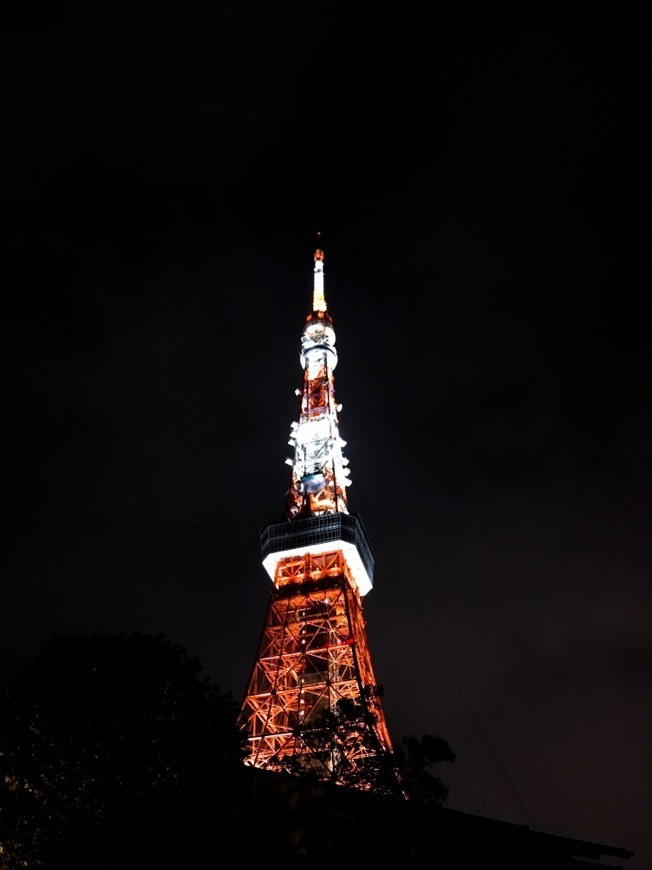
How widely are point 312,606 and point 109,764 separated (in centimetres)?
1925

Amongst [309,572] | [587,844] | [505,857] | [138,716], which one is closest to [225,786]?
[138,716]

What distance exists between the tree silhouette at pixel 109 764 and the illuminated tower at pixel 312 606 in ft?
30.6

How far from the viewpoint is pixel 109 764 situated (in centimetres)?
1141

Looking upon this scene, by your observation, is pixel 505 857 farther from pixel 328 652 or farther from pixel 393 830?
pixel 328 652

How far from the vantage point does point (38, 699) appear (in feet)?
38.8

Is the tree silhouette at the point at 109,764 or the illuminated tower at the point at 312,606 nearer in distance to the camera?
the tree silhouette at the point at 109,764

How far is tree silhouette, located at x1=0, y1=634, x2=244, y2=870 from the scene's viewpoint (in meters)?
10.8

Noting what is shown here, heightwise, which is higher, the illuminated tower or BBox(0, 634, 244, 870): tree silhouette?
the illuminated tower

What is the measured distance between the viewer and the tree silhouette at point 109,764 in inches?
426

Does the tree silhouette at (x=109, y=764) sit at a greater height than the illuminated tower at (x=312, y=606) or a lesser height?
lesser

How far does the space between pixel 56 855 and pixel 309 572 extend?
2132cm

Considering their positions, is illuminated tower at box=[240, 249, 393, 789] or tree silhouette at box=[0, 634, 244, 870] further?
illuminated tower at box=[240, 249, 393, 789]

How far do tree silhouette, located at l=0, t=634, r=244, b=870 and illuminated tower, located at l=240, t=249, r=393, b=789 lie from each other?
9330 mm

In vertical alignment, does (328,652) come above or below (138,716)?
above
